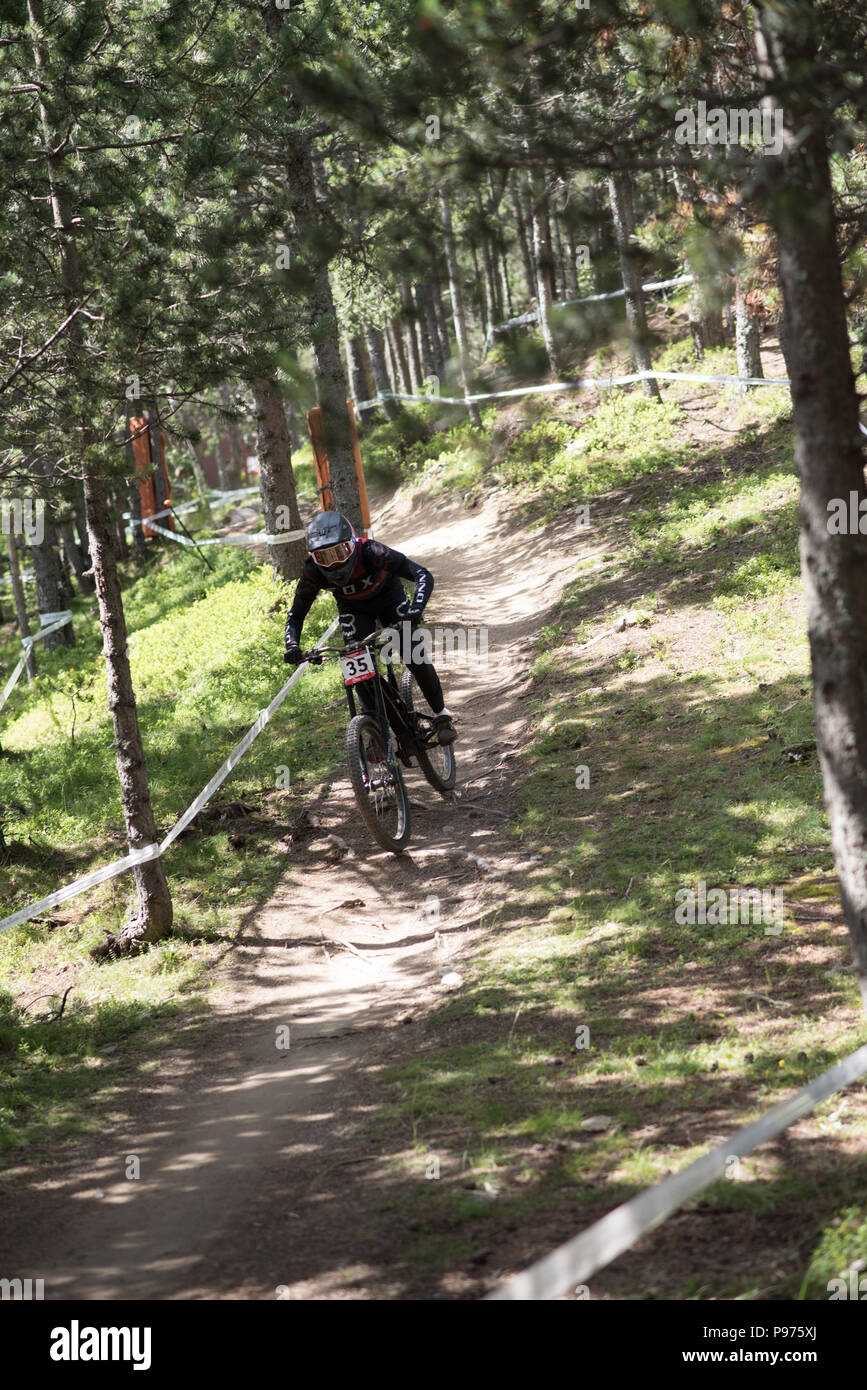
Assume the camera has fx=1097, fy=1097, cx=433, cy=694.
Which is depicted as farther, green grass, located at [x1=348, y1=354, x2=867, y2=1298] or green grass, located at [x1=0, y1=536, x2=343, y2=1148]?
green grass, located at [x1=0, y1=536, x2=343, y2=1148]

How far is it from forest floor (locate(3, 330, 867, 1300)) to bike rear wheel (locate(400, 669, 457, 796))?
0.22m

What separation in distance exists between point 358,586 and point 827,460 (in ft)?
17.4

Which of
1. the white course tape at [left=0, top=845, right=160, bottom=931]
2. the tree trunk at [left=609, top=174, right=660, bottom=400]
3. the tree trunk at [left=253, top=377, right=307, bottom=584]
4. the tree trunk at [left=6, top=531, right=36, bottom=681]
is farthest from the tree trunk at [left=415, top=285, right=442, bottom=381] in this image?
the white course tape at [left=0, top=845, right=160, bottom=931]

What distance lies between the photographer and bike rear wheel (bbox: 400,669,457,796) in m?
9.10

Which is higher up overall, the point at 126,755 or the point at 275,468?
the point at 275,468

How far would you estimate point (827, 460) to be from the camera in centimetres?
378

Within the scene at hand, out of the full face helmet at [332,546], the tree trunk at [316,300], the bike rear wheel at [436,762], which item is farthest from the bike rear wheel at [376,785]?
the tree trunk at [316,300]

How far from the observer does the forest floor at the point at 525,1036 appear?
3.77 metres

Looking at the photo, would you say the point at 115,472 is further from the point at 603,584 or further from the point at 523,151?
the point at 603,584

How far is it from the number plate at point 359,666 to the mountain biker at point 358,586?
7.8 inches

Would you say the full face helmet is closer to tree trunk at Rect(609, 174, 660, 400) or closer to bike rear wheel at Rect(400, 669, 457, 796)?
bike rear wheel at Rect(400, 669, 457, 796)

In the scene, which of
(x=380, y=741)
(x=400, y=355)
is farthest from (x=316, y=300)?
(x=400, y=355)

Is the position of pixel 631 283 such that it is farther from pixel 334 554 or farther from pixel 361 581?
pixel 334 554

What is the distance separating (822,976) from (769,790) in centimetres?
231
